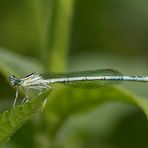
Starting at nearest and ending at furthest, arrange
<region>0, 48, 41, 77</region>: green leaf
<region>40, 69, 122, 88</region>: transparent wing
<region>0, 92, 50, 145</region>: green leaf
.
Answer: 1. <region>0, 92, 50, 145</region>: green leaf
2. <region>0, 48, 41, 77</region>: green leaf
3. <region>40, 69, 122, 88</region>: transparent wing

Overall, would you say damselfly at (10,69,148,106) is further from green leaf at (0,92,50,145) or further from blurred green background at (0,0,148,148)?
green leaf at (0,92,50,145)

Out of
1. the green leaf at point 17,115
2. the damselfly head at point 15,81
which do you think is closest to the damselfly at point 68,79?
the damselfly head at point 15,81

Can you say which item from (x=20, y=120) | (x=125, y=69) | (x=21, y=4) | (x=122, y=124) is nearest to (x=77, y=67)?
(x=125, y=69)

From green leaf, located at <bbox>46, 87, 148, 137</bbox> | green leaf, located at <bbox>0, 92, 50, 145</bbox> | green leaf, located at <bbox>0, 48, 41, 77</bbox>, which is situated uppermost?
green leaf, located at <bbox>0, 48, 41, 77</bbox>

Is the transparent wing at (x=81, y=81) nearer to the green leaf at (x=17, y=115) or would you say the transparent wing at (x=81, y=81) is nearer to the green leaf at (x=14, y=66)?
the green leaf at (x=14, y=66)

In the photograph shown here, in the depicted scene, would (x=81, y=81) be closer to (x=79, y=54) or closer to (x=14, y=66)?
(x=14, y=66)

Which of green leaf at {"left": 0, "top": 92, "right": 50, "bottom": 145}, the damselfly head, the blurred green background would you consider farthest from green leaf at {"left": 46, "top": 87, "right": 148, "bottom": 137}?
green leaf at {"left": 0, "top": 92, "right": 50, "bottom": 145}
